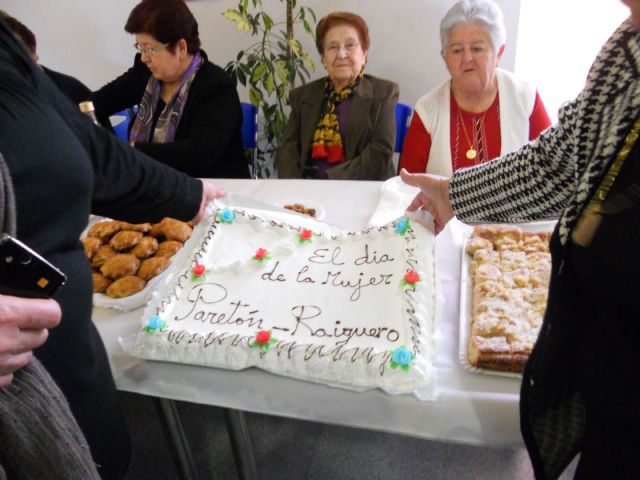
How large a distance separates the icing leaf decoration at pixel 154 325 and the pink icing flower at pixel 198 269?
0.14 meters

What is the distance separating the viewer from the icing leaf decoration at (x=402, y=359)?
0.82m

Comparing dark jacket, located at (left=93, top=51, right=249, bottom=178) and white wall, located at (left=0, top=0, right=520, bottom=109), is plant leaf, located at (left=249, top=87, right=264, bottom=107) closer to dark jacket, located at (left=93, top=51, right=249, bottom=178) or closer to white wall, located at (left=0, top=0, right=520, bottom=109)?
dark jacket, located at (left=93, top=51, right=249, bottom=178)

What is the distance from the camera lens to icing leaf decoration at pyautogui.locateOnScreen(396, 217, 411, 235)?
1.11 metres

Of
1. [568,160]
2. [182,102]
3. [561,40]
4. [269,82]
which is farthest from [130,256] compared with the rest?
[561,40]

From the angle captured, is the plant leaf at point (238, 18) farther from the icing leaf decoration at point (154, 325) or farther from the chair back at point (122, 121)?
the icing leaf decoration at point (154, 325)

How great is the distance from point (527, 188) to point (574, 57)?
207cm

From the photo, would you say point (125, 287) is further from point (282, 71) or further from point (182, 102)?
point (282, 71)

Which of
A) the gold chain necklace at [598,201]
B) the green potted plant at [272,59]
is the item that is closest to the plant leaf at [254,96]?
the green potted plant at [272,59]

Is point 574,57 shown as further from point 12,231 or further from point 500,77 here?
point 12,231

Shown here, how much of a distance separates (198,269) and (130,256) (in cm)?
27

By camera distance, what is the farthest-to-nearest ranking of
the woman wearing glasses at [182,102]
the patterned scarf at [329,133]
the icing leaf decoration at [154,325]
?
the patterned scarf at [329,133], the woman wearing glasses at [182,102], the icing leaf decoration at [154,325]

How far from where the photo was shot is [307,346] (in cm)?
88

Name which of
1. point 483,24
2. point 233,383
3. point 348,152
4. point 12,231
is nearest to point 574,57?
point 483,24

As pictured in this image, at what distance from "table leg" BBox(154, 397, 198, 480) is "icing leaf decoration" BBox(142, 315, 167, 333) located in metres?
0.25
